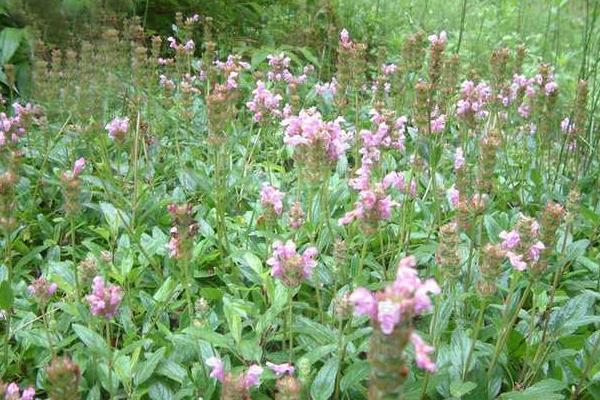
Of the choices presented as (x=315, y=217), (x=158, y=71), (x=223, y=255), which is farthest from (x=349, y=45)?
(x=158, y=71)

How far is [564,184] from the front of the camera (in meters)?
3.38

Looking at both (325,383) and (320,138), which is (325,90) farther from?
(325,383)

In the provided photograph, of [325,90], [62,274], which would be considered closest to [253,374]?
[62,274]

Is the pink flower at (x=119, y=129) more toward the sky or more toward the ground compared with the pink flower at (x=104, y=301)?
more toward the sky

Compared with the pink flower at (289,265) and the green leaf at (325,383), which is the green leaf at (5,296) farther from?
the green leaf at (325,383)

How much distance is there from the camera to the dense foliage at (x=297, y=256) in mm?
1863

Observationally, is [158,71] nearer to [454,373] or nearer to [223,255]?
[223,255]

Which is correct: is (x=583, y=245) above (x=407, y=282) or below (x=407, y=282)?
below

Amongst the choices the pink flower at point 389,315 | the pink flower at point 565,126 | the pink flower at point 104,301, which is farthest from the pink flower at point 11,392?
the pink flower at point 565,126

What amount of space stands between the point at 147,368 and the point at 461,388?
0.83m

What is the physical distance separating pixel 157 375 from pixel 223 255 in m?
0.76

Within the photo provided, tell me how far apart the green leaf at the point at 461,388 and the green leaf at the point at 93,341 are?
0.88m

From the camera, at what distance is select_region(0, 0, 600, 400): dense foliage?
1863mm

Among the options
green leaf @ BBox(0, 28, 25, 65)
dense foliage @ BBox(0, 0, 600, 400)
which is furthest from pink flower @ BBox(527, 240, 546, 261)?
green leaf @ BBox(0, 28, 25, 65)
